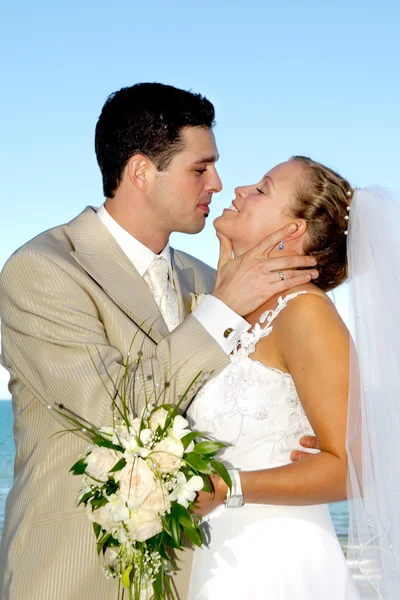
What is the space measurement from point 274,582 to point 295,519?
269mm

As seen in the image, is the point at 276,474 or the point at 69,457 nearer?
the point at 276,474

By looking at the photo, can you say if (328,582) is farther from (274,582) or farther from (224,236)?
(224,236)

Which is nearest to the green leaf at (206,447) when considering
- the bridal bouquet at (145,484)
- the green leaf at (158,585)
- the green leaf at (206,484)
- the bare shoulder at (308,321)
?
the bridal bouquet at (145,484)

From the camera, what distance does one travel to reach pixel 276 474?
10.2 ft

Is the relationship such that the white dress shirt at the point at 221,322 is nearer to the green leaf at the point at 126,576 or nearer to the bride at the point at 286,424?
the bride at the point at 286,424

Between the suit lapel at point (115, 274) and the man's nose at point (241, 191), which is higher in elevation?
the man's nose at point (241, 191)

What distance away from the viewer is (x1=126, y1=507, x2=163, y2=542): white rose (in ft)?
8.93

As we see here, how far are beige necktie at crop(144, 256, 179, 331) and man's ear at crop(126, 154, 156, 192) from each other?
0.40 meters

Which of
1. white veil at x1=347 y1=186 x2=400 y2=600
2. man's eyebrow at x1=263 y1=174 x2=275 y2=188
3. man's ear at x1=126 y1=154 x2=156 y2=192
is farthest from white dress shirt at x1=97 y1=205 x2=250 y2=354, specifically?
man's ear at x1=126 y1=154 x2=156 y2=192

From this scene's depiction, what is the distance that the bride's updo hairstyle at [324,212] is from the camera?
3678 mm

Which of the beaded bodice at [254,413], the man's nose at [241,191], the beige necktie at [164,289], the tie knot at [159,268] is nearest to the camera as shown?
the beaded bodice at [254,413]

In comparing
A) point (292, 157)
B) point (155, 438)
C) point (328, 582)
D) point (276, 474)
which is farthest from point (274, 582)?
point (292, 157)

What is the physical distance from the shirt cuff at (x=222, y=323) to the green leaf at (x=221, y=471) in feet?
1.88

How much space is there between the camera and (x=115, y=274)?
377 cm
